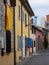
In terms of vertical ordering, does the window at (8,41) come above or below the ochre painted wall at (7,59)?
above

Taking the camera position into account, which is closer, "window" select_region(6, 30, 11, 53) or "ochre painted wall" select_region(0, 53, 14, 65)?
"ochre painted wall" select_region(0, 53, 14, 65)

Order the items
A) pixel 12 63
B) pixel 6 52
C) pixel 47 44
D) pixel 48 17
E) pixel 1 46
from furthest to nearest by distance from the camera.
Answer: pixel 48 17, pixel 47 44, pixel 12 63, pixel 6 52, pixel 1 46

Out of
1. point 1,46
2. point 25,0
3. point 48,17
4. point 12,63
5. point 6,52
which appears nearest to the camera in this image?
point 1,46

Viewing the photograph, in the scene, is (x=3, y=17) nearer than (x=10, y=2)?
Yes

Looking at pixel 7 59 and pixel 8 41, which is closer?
pixel 7 59

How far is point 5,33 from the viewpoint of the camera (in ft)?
63.1

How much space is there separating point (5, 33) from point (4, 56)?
4.73 ft

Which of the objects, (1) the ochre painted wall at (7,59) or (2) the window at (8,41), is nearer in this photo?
(1) the ochre painted wall at (7,59)

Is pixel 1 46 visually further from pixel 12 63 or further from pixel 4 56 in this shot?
pixel 12 63

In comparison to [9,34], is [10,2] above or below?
above

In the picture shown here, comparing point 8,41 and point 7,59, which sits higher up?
point 8,41

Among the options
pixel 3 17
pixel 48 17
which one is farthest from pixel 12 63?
pixel 48 17

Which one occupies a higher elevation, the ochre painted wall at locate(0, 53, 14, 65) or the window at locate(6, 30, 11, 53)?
the window at locate(6, 30, 11, 53)

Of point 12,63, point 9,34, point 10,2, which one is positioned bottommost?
point 12,63
